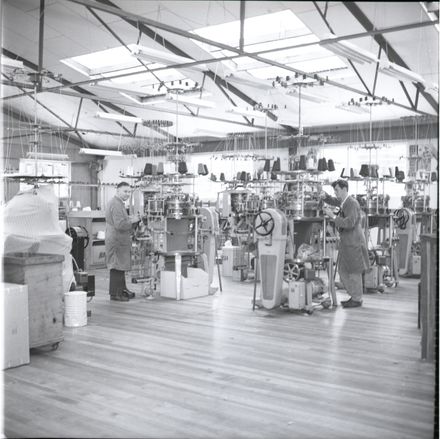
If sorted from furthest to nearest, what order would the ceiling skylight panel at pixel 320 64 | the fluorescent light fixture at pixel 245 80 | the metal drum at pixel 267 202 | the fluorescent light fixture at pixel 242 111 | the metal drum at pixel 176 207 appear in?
the ceiling skylight panel at pixel 320 64 → the fluorescent light fixture at pixel 242 111 → the metal drum at pixel 267 202 → the fluorescent light fixture at pixel 245 80 → the metal drum at pixel 176 207

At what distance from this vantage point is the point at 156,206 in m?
7.20

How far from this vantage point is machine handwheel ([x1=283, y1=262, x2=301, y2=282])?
620 centimetres

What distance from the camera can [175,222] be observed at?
24.1 feet

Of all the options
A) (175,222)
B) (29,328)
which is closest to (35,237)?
(29,328)

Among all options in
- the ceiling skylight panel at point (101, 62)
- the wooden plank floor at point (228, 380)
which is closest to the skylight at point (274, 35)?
the ceiling skylight panel at point (101, 62)

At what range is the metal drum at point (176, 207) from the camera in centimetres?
702

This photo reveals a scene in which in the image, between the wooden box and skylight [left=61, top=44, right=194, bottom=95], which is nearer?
the wooden box

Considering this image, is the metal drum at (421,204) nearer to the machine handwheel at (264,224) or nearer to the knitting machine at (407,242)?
the knitting machine at (407,242)

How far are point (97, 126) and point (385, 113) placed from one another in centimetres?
840

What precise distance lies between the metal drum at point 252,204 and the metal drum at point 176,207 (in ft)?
6.31

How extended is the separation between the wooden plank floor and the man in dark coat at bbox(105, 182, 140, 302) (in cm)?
106

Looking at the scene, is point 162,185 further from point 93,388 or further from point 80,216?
point 93,388

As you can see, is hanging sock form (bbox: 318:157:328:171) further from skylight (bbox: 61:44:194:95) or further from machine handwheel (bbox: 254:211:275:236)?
skylight (bbox: 61:44:194:95)

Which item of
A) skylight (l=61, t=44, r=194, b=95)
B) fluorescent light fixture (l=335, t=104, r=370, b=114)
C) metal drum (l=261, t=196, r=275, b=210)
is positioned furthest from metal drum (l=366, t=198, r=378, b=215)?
skylight (l=61, t=44, r=194, b=95)
